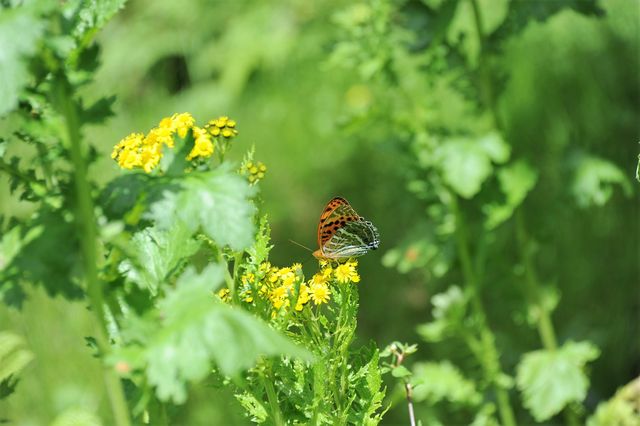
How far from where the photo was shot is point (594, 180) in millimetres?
2600

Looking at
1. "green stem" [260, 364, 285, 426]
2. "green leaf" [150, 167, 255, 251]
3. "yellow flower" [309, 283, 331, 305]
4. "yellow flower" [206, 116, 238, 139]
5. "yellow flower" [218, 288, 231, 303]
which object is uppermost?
"yellow flower" [206, 116, 238, 139]

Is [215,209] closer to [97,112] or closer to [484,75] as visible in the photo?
[97,112]

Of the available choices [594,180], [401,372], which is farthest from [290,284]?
[594,180]

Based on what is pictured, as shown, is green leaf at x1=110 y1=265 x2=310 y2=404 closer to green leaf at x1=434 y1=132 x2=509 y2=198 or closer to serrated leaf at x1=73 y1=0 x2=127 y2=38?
serrated leaf at x1=73 y1=0 x2=127 y2=38

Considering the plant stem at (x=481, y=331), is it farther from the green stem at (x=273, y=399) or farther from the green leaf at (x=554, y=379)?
the green stem at (x=273, y=399)

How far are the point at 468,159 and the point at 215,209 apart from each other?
129 cm

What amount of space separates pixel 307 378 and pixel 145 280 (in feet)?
0.96

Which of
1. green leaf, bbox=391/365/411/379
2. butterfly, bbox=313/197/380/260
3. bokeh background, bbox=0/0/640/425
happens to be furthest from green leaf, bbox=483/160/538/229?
green leaf, bbox=391/365/411/379

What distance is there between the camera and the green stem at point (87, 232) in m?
1.21

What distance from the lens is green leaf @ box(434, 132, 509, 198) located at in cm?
237

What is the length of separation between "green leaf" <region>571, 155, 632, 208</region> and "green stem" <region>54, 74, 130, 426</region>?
1.69 m

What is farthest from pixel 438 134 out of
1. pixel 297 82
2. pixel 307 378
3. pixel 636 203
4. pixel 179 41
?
→ pixel 179 41

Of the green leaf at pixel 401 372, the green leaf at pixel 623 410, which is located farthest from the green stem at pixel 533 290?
the green leaf at pixel 401 372

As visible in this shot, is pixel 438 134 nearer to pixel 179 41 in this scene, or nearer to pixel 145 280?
pixel 145 280
